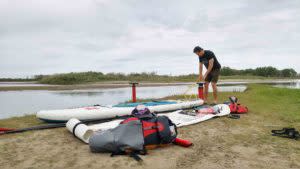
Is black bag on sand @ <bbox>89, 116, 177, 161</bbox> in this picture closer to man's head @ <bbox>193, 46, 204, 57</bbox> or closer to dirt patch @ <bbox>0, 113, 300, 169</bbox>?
dirt patch @ <bbox>0, 113, 300, 169</bbox>

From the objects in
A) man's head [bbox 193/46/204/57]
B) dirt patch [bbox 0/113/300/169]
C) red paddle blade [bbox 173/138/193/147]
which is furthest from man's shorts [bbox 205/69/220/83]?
red paddle blade [bbox 173/138/193/147]

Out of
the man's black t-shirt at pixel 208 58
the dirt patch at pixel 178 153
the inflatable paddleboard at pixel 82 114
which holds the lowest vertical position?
the dirt patch at pixel 178 153

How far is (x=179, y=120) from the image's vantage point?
605cm

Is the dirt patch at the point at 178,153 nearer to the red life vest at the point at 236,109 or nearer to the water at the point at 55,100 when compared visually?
the red life vest at the point at 236,109

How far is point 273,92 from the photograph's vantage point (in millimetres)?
12516

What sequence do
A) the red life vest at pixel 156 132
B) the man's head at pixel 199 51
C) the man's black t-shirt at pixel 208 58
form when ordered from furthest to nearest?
the man's black t-shirt at pixel 208 58
the man's head at pixel 199 51
the red life vest at pixel 156 132

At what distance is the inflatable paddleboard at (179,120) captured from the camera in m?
4.41

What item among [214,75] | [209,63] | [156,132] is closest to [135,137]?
[156,132]

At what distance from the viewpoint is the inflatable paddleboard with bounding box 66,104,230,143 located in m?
4.41

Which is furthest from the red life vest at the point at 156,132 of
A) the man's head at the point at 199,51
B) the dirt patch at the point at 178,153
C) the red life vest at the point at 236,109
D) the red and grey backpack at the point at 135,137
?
the man's head at the point at 199,51

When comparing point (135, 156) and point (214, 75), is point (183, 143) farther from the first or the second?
point (214, 75)

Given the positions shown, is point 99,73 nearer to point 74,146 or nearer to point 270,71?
point 74,146

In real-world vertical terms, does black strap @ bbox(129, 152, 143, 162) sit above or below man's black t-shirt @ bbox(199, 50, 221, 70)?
below

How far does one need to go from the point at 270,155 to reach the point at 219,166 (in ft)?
3.32
